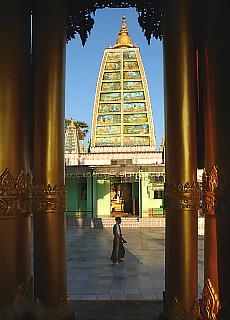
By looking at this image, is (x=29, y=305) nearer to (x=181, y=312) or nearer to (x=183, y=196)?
(x=181, y=312)

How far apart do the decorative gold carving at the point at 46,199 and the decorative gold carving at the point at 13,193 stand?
30 cm

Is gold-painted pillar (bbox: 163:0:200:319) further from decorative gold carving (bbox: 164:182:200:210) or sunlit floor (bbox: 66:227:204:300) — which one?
sunlit floor (bbox: 66:227:204:300)

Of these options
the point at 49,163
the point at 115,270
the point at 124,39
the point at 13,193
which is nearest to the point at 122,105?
the point at 124,39

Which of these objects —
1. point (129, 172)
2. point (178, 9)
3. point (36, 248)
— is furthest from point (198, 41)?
point (129, 172)

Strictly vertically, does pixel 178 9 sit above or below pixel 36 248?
above

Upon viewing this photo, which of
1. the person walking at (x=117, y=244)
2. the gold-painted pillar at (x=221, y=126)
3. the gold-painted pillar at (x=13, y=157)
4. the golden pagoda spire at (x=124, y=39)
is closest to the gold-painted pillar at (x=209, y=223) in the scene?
the gold-painted pillar at (x=221, y=126)

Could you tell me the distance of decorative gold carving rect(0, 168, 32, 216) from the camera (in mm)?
3725

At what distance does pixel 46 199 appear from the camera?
14.3 feet

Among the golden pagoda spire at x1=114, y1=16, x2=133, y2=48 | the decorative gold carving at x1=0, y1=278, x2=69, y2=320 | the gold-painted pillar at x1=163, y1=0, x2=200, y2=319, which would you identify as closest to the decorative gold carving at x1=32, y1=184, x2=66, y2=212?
the decorative gold carving at x1=0, y1=278, x2=69, y2=320

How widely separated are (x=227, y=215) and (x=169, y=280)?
5.03 ft

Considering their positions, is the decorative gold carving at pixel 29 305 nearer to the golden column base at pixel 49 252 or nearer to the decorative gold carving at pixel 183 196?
the golden column base at pixel 49 252

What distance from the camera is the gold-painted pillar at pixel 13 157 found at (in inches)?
146

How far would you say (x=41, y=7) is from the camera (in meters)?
4.44

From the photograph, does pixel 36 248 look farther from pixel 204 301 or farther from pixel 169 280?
pixel 204 301
